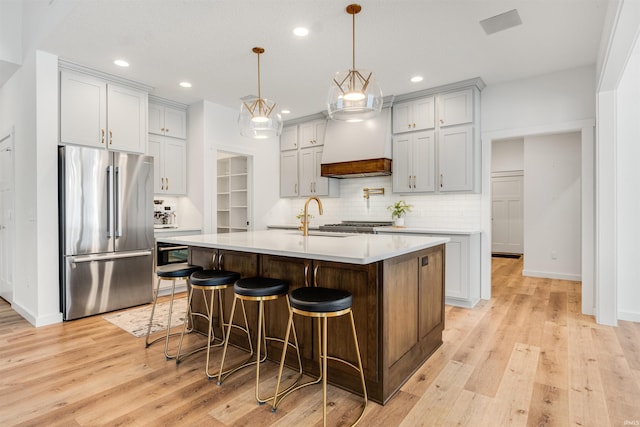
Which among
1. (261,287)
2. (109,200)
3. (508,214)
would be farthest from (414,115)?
(508,214)

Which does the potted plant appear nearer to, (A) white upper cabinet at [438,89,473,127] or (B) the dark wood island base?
(A) white upper cabinet at [438,89,473,127]

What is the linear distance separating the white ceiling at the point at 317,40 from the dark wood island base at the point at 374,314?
6.49 feet

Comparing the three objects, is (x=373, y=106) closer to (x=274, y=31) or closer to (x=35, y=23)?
(x=274, y=31)

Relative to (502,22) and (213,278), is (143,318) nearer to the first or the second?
(213,278)

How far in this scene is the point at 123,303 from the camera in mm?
4098

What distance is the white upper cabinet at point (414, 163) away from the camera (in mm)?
4762

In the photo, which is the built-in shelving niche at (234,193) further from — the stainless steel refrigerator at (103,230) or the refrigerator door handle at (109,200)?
the refrigerator door handle at (109,200)

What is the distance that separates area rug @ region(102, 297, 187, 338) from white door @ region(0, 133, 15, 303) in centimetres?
173

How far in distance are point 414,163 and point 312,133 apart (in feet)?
6.54

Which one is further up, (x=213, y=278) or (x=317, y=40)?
(x=317, y=40)

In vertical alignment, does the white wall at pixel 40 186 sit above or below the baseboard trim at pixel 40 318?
above

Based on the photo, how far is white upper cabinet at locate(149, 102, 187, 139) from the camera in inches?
196

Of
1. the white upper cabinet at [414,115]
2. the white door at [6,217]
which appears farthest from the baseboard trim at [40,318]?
the white upper cabinet at [414,115]

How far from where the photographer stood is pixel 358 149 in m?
5.26
